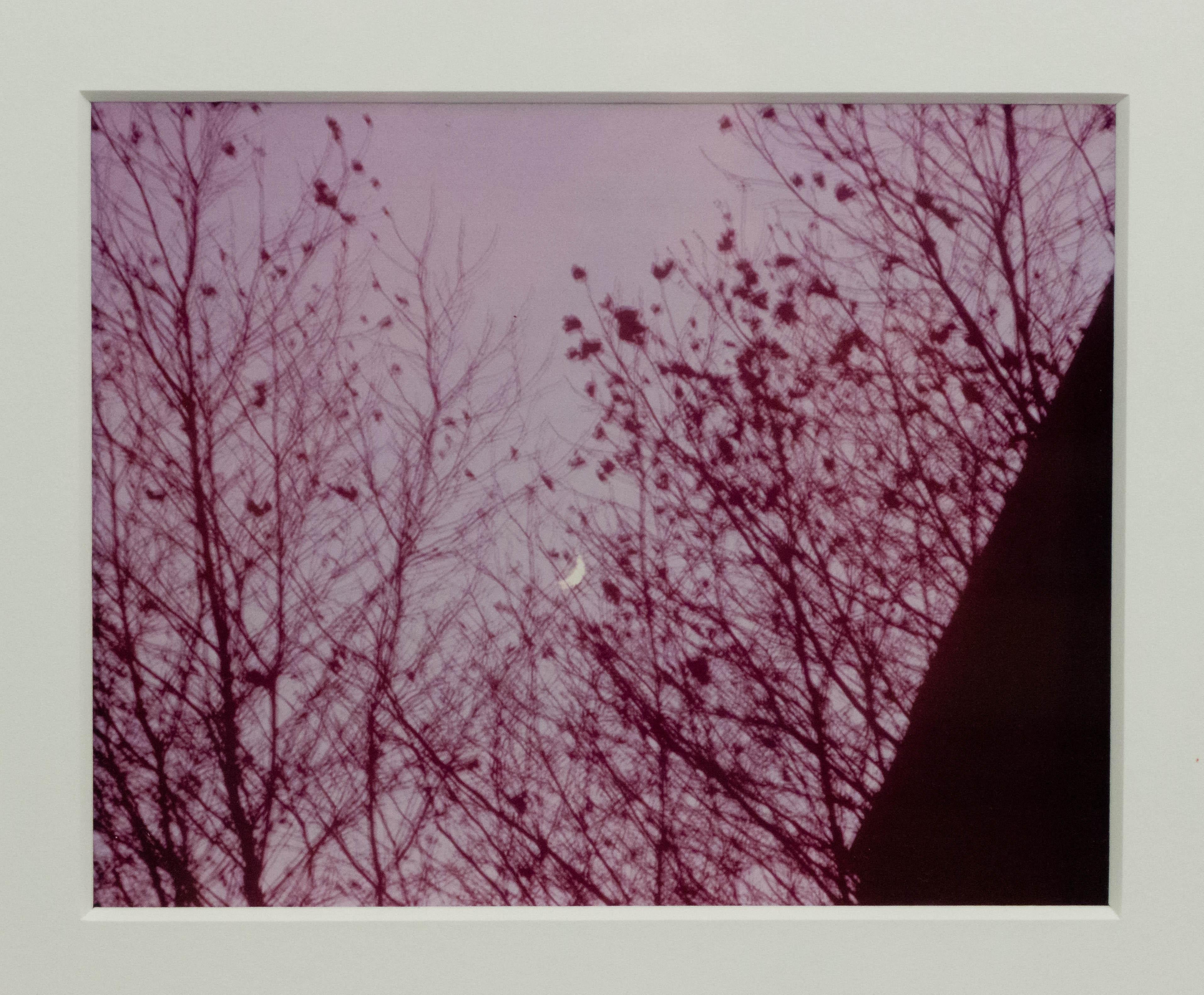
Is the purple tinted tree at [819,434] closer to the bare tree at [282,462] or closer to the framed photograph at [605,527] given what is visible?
the framed photograph at [605,527]

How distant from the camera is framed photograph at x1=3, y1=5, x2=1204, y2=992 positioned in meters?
1.47

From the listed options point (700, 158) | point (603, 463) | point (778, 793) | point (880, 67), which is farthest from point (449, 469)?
point (880, 67)

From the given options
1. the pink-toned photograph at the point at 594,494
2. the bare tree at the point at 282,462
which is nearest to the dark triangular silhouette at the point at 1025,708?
the pink-toned photograph at the point at 594,494

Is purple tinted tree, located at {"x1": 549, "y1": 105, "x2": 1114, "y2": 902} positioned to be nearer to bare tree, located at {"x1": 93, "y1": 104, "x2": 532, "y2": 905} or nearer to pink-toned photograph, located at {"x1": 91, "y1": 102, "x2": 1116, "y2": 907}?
pink-toned photograph, located at {"x1": 91, "y1": 102, "x2": 1116, "y2": 907}

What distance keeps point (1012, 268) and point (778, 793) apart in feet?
3.60

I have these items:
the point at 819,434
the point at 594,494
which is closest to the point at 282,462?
the point at 594,494

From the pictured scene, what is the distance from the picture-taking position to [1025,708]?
1.50 metres

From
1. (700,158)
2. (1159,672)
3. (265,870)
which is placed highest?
(700,158)

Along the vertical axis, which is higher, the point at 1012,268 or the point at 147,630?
the point at 1012,268

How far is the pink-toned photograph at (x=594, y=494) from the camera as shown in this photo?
4.86 feet

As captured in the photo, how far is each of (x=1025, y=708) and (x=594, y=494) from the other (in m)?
0.92

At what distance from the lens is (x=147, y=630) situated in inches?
58.7

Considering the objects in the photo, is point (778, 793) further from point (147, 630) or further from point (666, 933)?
point (147, 630)

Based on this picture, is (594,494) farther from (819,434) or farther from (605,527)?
(819,434)
